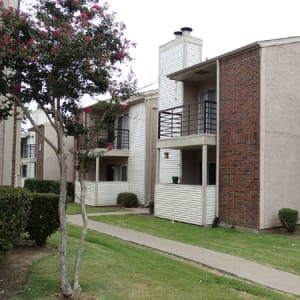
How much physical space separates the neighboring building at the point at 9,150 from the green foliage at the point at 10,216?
9.26 feet

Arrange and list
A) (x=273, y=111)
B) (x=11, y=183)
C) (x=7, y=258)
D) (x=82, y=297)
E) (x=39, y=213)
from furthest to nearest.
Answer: (x=273, y=111) → (x=11, y=183) → (x=39, y=213) → (x=7, y=258) → (x=82, y=297)

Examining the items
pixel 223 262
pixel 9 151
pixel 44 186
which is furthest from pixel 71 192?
pixel 223 262

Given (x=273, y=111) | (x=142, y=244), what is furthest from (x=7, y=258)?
(x=273, y=111)

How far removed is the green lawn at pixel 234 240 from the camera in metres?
9.01

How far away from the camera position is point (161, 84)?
20.4 meters

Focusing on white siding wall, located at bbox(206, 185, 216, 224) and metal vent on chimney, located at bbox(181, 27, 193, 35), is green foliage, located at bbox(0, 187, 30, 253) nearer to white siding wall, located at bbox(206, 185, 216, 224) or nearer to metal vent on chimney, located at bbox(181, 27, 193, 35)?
white siding wall, located at bbox(206, 185, 216, 224)

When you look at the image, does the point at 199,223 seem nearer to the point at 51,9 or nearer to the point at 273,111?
the point at 273,111

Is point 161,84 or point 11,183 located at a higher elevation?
point 161,84

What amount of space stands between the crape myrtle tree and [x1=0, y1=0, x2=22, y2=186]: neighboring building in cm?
333

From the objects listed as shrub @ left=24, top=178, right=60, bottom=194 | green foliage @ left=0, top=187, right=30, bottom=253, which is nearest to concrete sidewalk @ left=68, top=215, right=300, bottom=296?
green foliage @ left=0, top=187, right=30, bottom=253

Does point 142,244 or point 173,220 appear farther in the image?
point 173,220

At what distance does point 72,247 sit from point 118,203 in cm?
1386

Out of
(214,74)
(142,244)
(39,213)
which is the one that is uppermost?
(214,74)

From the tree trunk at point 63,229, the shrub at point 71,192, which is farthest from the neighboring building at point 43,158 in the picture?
the tree trunk at point 63,229
